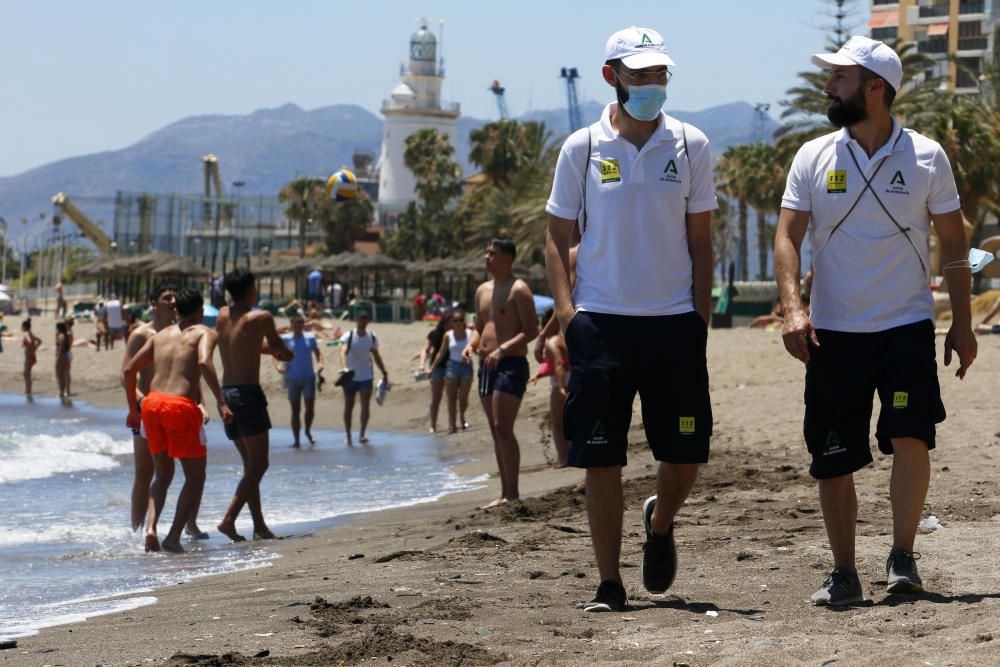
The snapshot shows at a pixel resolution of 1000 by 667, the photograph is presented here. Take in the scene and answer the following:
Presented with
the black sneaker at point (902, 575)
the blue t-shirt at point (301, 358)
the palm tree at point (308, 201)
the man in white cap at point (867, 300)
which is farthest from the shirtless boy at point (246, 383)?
the palm tree at point (308, 201)

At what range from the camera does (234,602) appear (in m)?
5.57

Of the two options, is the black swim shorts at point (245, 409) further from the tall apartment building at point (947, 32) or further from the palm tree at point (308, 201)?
the tall apartment building at point (947, 32)

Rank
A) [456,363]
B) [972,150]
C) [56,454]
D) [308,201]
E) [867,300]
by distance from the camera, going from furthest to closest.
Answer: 1. [308,201]
2. [972,150]
3. [456,363]
4. [56,454]
5. [867,300]

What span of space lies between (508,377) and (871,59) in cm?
453

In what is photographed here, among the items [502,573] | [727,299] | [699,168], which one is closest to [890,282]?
[699,168]

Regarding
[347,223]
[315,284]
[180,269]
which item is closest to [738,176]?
[315,284]

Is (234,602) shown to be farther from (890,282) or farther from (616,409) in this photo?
(890,282)

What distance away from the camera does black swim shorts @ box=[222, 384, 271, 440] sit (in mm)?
9031

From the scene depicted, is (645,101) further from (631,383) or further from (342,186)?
(342,186)

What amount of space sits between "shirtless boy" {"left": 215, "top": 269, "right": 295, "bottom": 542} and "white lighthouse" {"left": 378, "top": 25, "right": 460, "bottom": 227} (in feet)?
353

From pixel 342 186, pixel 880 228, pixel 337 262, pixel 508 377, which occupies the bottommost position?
pixel 508 377

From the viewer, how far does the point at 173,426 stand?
862 centimetres

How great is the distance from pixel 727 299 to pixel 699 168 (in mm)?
34234

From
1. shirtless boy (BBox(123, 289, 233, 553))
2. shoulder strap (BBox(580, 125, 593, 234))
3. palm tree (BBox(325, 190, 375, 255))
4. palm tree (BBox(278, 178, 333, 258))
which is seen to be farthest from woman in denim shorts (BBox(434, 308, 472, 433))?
palm tree (BBox(278, 178, 333, 258))
